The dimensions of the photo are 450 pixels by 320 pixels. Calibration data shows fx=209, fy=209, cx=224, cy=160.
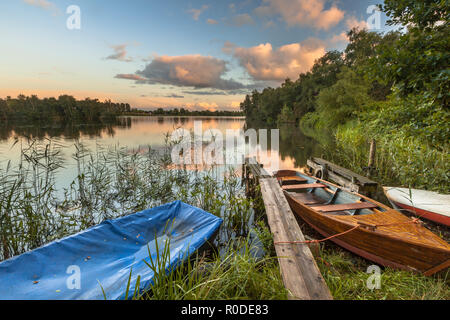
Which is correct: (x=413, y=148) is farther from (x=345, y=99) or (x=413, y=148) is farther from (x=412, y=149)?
(x=345, y=99)

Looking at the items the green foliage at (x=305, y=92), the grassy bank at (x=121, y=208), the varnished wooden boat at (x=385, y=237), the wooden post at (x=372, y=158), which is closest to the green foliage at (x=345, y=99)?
the green foliage at (x=305, y=92)

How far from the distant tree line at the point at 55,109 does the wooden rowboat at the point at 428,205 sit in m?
54.5

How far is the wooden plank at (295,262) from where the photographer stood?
6.39 feet

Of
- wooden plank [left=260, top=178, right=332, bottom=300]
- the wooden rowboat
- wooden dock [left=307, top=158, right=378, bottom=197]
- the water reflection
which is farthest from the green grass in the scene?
the water reflection

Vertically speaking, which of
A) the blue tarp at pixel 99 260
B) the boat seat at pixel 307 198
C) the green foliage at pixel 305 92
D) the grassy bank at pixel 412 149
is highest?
the green foliage at pixel 305 92

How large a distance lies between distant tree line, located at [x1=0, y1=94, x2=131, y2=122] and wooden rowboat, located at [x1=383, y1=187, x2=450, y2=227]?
179 ft

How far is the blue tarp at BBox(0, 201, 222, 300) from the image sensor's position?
2299 millimetres

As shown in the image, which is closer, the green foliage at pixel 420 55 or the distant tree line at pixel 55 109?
the green foliage at pixel 420 55

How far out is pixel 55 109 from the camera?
4594cm

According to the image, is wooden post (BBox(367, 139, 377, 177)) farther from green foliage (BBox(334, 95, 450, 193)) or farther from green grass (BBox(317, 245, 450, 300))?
green grass (BBox(317, 245, 450, 300))

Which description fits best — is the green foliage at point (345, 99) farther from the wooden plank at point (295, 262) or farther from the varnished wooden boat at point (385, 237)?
the wooden plank at point (295, 262)

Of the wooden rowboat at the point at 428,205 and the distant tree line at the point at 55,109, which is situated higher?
the distant tree line at the point at 55,109
